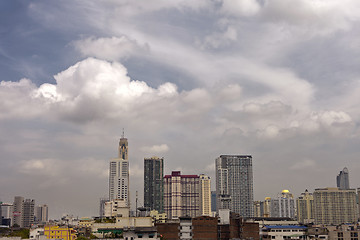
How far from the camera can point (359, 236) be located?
176 meters

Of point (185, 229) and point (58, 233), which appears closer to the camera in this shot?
point (58, 233)

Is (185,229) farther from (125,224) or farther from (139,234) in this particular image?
(139,234)

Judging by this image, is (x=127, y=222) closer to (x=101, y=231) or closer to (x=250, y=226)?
(x=101, y=231)

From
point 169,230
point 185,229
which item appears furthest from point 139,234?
point 185,229

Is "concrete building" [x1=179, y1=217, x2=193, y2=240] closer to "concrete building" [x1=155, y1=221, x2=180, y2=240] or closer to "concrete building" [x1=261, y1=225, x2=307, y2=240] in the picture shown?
"concrete building" [x1=155, y1=221, x2=180, y2=240]

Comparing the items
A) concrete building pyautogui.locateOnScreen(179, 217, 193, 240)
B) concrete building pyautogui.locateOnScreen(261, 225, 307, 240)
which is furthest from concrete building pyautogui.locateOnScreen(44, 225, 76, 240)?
concrete building pyautogui.locateOnScreen(261, 225, 307, 240)

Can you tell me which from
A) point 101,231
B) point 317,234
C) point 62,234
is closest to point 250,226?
point 317,234

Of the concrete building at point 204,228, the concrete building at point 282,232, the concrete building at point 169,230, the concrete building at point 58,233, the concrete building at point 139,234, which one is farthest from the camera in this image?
the concrete building at point 282,232

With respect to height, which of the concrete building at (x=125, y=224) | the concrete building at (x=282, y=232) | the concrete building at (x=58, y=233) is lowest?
the concrete building at (x=282, y=232)

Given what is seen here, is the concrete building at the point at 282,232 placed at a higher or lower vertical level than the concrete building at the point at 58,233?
lower

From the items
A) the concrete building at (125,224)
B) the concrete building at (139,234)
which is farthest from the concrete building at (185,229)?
the concrete building at (139,234)

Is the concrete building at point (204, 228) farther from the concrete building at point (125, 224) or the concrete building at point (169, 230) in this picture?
the concrete building at point (125, 224)

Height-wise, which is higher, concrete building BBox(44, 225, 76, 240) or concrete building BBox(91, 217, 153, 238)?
concrete building BBox(91, 217, 153, 238)

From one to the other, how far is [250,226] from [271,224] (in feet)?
105
